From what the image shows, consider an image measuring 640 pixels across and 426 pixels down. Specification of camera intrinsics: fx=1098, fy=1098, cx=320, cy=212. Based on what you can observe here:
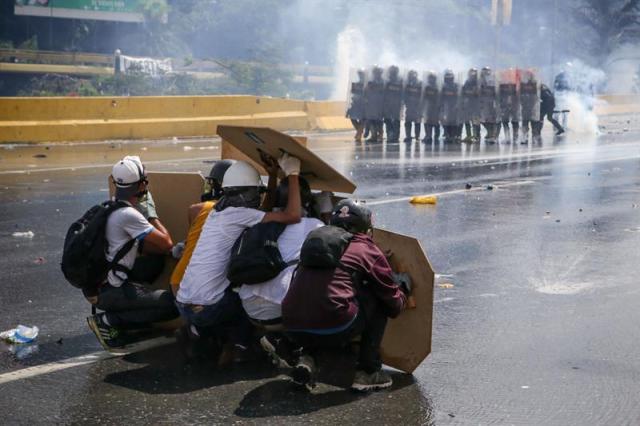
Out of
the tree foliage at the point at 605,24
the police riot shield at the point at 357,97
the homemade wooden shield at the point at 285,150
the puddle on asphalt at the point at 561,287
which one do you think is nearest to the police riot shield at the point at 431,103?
the police riot shield at the point at 357,97

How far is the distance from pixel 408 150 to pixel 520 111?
234 inches

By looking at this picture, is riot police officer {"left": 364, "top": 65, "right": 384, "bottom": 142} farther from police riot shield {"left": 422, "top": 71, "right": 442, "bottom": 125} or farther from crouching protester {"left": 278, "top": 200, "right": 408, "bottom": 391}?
crouching protester {"left": 278, "top": 200, "right": 408, "bottom": 391}

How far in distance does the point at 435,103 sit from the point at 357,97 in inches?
78.5

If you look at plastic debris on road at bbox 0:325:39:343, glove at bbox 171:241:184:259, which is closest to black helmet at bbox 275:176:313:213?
glove at bbox 171:241:184:259

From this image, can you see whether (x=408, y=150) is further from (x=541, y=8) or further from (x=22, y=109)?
(x=541, y=8)

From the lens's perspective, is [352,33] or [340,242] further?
[352,33]

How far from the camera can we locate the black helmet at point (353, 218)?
5895 millimetres

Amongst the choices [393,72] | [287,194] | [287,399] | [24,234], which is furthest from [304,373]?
[393,72]

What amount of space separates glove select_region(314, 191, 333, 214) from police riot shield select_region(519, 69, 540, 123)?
22.7 meters

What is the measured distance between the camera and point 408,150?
79.0 ft

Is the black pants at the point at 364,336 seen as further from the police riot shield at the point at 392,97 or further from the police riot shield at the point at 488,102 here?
the police riot shield at the point at 488,102

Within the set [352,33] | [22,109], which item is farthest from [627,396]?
[352,33]

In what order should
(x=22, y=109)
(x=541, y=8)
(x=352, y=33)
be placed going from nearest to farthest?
(x=22, y=109) → (x=352, y=33) → (x=541, y=8)

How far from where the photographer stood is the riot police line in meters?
27.8
